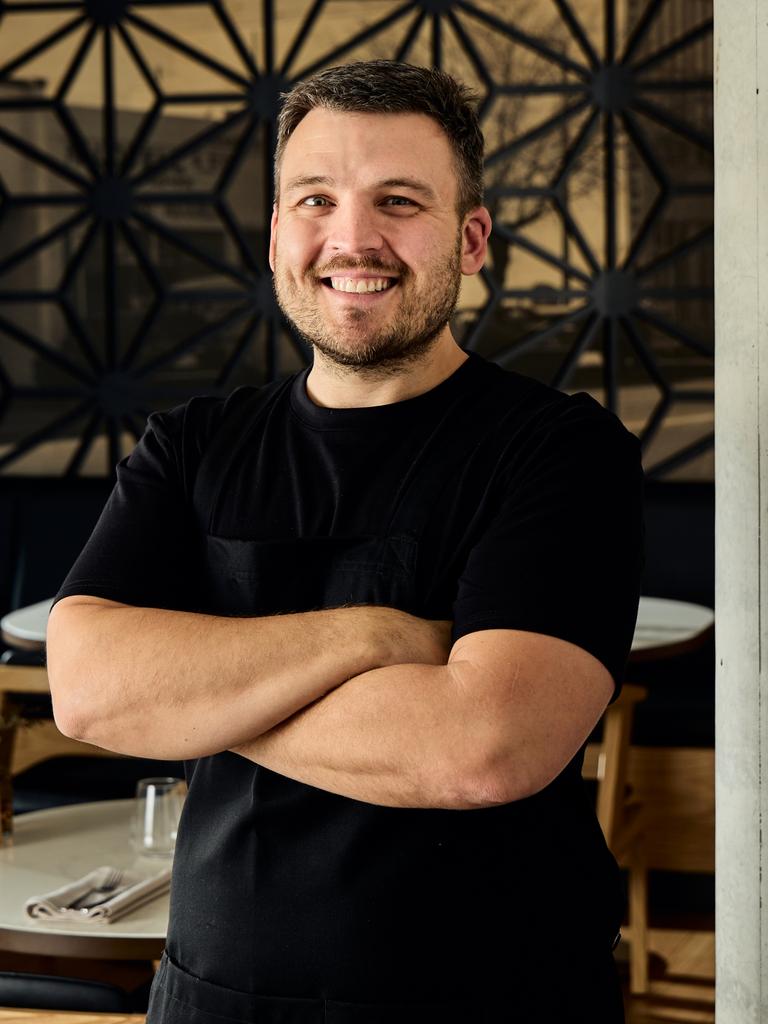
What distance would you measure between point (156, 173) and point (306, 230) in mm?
4120

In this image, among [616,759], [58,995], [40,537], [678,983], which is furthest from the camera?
[40,537]

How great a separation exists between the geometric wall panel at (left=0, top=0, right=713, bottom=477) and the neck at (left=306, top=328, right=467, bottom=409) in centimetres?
367

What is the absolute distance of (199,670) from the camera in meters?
1.34

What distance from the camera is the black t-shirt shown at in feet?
4.15

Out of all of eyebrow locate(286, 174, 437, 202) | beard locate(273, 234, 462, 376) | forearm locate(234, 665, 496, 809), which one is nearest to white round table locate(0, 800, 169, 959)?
forearm locate(234, 665, 496, 809)

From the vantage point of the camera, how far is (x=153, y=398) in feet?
17.7

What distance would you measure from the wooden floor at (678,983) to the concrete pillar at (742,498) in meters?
1.99

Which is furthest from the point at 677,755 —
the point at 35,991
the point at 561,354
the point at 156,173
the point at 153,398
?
the point at 156,173

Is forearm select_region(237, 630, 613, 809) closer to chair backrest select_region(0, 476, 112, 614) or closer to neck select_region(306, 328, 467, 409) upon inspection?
neck select_region(306, 328, 467, 409)

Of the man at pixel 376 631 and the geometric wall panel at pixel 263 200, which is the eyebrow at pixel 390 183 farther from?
the geometric wall panel at pixel 263 200

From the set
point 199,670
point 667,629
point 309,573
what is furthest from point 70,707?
point 667,629

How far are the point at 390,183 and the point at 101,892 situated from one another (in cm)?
143

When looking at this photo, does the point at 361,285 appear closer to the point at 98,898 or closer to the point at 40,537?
the point at 98,898

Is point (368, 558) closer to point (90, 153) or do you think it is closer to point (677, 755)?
point (677, 755)
